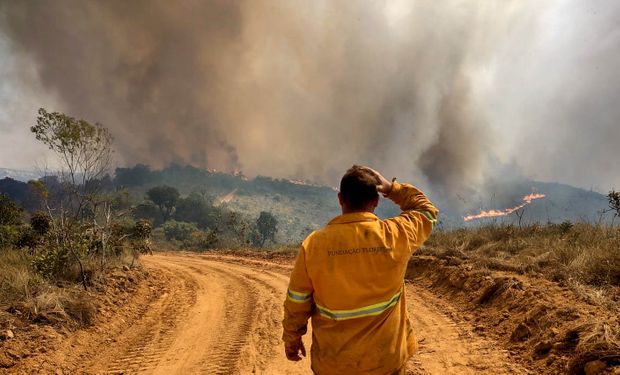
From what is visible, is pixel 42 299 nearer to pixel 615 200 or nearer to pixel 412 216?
pixel 412 216

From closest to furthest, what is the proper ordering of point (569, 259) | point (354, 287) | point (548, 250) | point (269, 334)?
point (354, 287), point (269, 334), point (569, 259), point (548, 250)

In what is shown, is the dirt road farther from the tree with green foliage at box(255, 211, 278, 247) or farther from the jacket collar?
the tree with green foliage at box(255, 211, 278, 247)

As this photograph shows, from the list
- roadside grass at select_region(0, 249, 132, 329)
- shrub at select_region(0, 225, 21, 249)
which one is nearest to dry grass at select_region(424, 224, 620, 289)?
roadside grass at select_region(0, 249, 132, 329)

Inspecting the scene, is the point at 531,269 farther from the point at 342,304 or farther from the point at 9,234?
the point at 9,234

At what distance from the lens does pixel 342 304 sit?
87.0 inches

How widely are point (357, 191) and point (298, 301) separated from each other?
2.57ft

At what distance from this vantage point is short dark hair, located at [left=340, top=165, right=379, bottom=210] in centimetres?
230

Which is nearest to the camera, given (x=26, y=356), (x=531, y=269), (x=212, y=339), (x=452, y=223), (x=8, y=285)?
(x=26, y=356)

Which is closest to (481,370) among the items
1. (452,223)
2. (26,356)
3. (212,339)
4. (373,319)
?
(373,319)

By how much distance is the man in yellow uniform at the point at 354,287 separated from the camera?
220 cm

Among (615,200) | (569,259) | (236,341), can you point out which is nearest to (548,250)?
(569,259)

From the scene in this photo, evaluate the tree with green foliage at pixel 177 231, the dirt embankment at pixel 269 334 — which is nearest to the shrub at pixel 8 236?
the dirt embankment at pixel 269 334

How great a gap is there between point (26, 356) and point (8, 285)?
2534 millimetres

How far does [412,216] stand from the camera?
2.48m
